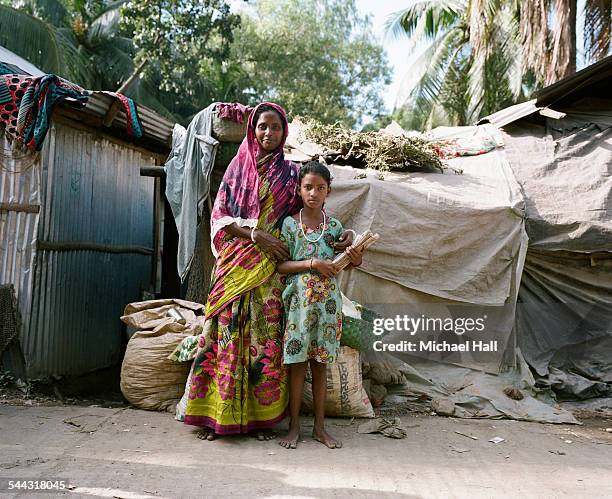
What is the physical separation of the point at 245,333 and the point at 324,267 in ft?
2.14

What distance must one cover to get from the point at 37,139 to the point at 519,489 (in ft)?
13.1

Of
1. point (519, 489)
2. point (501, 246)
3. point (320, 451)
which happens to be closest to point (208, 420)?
point (320, 451)

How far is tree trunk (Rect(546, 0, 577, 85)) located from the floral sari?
666 cm

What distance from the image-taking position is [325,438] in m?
3.15

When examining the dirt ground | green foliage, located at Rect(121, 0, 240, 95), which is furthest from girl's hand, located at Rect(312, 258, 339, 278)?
green foliage, located at Rect(121, 0, 240, 95)

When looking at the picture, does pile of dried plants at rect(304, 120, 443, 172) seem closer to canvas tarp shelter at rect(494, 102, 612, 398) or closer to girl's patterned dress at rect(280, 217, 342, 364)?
canvas tarp shelter at rect(494, 102, 612, 398)

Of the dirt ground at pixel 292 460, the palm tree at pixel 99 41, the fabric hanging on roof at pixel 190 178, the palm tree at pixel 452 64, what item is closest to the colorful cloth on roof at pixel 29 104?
the fabric hanging on roof at pixel 190 178

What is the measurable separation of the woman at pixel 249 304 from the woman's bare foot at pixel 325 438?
23 centimetres

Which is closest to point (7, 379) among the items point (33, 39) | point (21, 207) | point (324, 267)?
point (21, 207)

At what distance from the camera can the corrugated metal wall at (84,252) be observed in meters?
4.47

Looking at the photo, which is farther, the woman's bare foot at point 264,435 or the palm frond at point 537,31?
the palm frond at point 537,31

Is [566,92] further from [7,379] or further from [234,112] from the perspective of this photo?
[7,379]

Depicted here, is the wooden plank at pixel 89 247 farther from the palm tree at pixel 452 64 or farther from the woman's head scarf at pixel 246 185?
the palm tree at pixel 452 64

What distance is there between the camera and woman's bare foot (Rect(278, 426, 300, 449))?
3.07m
